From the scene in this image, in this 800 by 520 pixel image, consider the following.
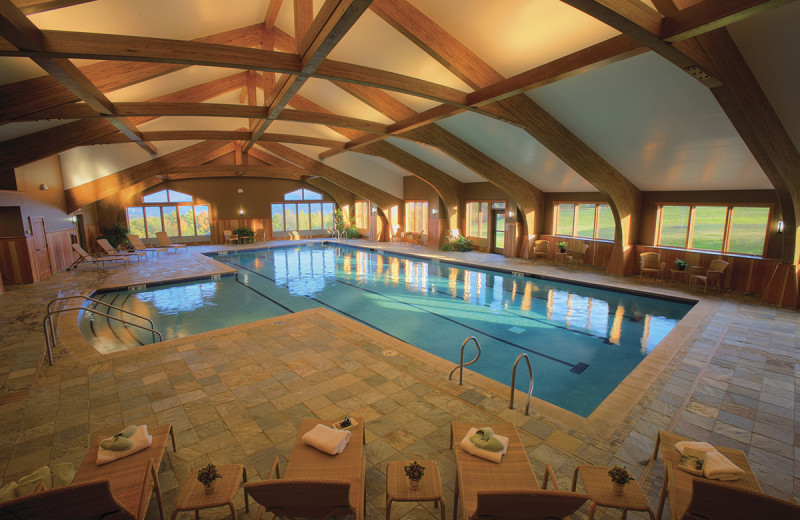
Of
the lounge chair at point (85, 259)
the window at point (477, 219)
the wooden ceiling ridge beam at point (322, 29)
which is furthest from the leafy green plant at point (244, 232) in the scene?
the wooden ceiling ridge beam at point (322, 29)

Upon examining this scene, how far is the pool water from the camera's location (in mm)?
5746

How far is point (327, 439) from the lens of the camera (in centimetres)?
266

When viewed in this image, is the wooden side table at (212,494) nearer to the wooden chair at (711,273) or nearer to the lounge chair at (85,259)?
the wooden chair at (711,273)

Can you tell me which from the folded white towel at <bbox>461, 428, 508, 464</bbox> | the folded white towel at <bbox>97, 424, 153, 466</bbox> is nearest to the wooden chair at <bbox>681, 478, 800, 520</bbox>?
the folded white towel at <bbox>461, 428, 508, 464</bbox>

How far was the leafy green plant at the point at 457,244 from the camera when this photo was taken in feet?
51.2

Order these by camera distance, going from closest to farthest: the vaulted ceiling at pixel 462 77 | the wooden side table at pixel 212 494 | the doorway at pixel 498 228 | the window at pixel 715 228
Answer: the wooden side table at pixel 212 494 → the vaulted ceiling at pixel 462 77 → the window at pixel 715 228 → the doorway at pixel 498 228

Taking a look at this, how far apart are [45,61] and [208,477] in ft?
17.7

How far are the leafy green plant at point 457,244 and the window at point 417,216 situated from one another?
8.13ft

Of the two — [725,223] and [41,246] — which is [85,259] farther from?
[725,223]

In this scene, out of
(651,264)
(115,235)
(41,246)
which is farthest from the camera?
(115,235)

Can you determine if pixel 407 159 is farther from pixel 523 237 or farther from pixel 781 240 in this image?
pixel 781 240

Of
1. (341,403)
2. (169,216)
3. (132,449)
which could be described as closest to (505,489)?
(341,403)

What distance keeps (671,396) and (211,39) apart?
9100 mm

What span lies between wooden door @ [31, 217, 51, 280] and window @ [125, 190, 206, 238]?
8.11m
